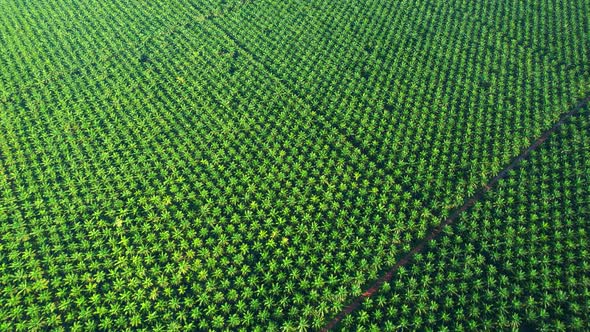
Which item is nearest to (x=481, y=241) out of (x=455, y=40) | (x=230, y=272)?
(x=230, y=272)

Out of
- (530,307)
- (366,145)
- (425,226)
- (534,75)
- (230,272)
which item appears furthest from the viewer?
(534,75)

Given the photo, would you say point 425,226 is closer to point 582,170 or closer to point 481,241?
point 481,241

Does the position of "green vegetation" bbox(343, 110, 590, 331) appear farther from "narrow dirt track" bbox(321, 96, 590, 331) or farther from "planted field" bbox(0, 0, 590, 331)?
"narrow dirt track" bbox(321, 96, 590, 331)

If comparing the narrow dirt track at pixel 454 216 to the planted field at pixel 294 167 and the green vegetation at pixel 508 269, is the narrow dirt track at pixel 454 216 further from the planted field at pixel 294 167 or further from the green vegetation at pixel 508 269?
the green vegetation at pixel 508 269

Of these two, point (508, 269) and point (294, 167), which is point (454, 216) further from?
point (294, 167)

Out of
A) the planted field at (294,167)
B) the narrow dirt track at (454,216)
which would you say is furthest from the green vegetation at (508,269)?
the narrow dirt track at (454,216)
